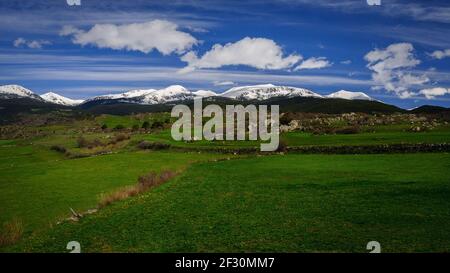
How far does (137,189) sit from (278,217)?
1362 cm

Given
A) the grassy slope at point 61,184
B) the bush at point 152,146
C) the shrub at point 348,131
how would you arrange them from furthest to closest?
the shrub at point 348,131 → the bush at point 152,146 → the grassy slope at point 61,184

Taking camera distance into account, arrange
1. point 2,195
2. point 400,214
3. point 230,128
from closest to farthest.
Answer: point 400,214 → point 2,195 → point 230,128

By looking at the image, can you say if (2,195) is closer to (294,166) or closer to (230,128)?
(294,166)

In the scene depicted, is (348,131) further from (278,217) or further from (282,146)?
(278,217)

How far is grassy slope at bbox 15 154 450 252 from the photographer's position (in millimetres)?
17781

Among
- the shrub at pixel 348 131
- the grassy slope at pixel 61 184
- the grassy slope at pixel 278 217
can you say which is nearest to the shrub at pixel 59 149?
the grassy slope at pixel 61 184

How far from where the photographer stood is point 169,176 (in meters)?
38.3

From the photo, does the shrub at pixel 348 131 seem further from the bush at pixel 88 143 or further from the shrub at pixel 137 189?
the shrub at pixel 137 189

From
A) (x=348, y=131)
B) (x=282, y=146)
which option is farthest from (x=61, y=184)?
(x=348, y=131)

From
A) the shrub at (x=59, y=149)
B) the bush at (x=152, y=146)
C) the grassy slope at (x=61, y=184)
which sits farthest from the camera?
the shrub at (x=59, y=149)

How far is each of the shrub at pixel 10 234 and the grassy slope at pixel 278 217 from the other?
1431 mm

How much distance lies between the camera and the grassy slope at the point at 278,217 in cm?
1778

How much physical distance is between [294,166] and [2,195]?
26.2 m
